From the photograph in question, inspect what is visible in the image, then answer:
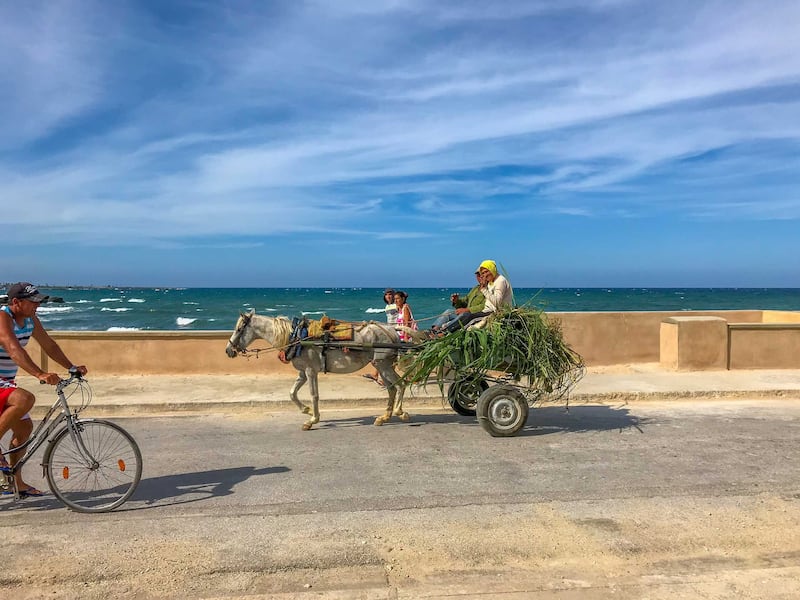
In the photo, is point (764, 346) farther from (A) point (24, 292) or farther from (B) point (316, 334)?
(A) point (24, 292)

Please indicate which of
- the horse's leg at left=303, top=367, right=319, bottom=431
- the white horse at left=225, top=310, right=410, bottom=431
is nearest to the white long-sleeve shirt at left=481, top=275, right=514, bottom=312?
the white horse at left=225, top=310, right=410, bottom=431

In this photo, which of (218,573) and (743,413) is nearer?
(218,573)

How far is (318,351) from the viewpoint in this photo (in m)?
9.35

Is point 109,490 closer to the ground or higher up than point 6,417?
closer to the ground

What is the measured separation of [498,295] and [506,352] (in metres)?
0.83

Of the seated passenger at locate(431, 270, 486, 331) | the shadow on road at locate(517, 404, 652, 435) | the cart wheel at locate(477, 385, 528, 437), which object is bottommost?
the shadow on road at locate(517, 404, 652, 435)

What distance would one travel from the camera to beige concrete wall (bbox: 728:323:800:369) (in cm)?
1432

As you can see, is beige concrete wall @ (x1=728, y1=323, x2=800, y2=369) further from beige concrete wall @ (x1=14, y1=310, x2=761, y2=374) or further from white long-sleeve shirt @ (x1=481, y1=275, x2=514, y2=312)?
white long-sleeve shirt @ (x1=481, y1=275, x2=514, y2=312)

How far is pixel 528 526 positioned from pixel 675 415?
5.56 m

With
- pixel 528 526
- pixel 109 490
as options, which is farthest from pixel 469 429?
pixel 109 490

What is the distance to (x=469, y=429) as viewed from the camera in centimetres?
919

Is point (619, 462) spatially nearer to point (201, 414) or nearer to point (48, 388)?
point (201, 414)

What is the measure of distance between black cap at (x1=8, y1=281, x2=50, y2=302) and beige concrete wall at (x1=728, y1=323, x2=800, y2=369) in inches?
512

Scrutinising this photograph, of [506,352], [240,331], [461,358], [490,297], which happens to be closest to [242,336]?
[240,331]
